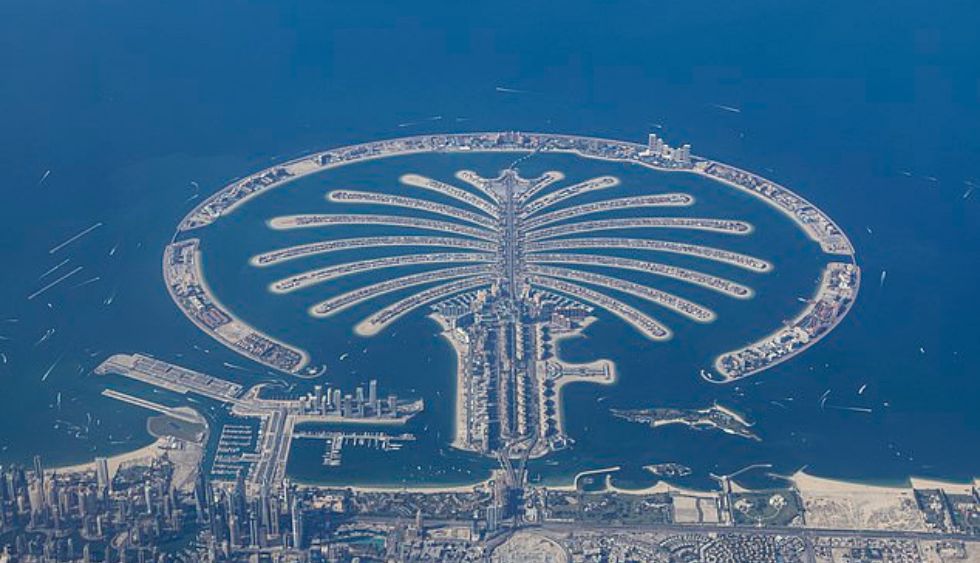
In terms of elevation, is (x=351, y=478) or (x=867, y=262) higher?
(x=867, y=262)

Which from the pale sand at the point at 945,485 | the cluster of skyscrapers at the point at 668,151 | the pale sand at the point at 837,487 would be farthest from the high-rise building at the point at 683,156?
the pale sand at the point at 945,485

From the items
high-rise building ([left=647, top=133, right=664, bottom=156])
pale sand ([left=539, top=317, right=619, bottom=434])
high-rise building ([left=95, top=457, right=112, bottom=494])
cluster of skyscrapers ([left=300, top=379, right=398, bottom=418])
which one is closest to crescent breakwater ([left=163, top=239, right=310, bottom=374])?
cluster of skyscrapers ([left=300, top=379, right=398, bottom=418])

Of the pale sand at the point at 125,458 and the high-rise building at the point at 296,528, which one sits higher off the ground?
the pale sand at the point at 125,458

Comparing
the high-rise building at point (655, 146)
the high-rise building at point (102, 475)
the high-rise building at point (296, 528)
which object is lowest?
the high-rise building at point (296, 528)

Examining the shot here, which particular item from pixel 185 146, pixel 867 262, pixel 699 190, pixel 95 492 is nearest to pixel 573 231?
pixel 699 190

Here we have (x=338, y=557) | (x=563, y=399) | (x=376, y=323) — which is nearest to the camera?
(x=338, y=557)

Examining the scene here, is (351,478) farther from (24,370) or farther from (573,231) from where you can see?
(573,231)

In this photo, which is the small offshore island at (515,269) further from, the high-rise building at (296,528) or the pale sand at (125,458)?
the high-rise building at (296,528)

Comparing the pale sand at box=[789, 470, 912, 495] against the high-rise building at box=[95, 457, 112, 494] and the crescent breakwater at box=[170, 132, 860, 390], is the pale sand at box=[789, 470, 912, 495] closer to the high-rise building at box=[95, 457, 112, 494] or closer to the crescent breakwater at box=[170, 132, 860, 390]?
the crescent breakwater at box=[170, 132, 860, 390]

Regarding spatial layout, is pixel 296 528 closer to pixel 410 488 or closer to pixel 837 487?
pixel 410 488
